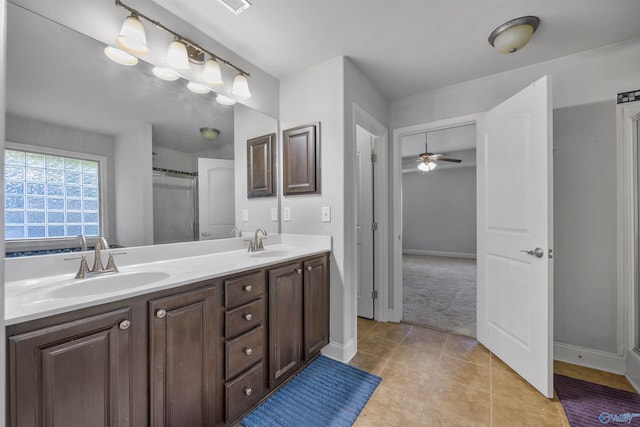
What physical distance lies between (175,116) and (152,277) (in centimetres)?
107

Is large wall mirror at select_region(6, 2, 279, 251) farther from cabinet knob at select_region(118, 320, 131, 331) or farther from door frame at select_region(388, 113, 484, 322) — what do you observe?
door frame at select_region(388, 113, 484, 322)

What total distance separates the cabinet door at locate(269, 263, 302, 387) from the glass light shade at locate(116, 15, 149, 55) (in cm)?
144

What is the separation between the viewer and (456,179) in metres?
6.59

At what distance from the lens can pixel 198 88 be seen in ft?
5.97

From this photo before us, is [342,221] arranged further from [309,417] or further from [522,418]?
[522,418]

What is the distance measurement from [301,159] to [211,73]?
90 centimetres

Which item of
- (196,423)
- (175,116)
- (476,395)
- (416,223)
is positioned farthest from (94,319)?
(416,223)

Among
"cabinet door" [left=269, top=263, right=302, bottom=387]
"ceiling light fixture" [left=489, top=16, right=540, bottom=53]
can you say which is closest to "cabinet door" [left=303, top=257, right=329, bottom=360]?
"cabinet door" [left=269, top=263, right=302, bottom=387]

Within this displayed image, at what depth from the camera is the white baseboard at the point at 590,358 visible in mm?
1896

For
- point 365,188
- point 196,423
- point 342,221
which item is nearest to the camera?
point 196,423

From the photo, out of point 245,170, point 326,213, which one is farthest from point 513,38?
point 245,170

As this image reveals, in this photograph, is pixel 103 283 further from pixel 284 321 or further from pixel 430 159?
pixel 430 159

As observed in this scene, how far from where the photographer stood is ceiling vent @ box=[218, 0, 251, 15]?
4.91ft

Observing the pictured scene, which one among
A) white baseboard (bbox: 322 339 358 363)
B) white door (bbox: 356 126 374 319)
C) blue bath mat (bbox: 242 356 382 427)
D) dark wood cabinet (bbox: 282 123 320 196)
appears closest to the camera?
blue bath mat (bbox: 242 356 382 427)
